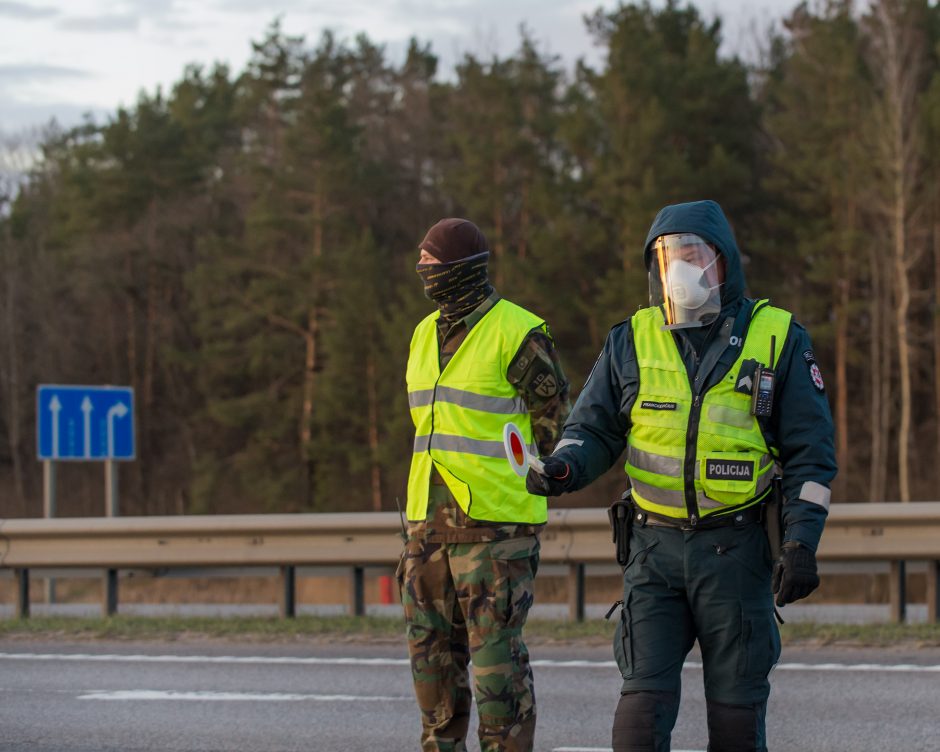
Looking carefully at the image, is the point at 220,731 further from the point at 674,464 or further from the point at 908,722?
the point at 674,464

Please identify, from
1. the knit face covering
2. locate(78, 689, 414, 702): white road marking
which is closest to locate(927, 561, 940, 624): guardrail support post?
locate(78, 689, 414, 702): white road marking

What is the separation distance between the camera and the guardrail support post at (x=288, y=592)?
1101 cm

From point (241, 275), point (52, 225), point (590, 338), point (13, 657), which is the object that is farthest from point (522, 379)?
point (52, 225)

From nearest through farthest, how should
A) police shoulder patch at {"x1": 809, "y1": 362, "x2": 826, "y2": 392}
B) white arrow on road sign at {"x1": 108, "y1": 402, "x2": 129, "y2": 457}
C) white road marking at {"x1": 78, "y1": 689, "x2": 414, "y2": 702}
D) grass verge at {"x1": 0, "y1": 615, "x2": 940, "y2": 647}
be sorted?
police shoulder patch at {"x1": 809, "y1": 362, "x2": 826, "y2": 392}, white road marking at {"x1": 78, "y1": 689, "x2": 414, "y2": 702}, grass verge at {"x1": 0, "y1": 615, "x2": 940, "y2": 647}, white arrow on road sign at {"x1": 108, "y1": 402, "x2": 129, "y2": 457}

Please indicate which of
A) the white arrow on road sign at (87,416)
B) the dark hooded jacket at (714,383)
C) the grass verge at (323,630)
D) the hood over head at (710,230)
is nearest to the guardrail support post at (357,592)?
the grass verge at (323,630)

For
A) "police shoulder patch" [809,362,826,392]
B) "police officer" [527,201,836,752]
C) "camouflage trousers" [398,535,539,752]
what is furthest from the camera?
"camouflage trousers" [398,535,539,752]

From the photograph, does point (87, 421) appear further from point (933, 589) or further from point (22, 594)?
point (933, 589)

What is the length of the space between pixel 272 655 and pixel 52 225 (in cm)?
5231

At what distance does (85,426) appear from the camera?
13.8 metres

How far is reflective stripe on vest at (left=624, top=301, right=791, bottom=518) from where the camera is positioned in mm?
4074

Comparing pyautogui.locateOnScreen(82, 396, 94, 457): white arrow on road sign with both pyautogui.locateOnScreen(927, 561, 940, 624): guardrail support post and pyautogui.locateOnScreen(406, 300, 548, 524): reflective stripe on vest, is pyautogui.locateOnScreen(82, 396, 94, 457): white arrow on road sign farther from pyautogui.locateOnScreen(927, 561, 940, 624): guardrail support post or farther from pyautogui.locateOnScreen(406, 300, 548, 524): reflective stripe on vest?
pyautogui.locateOnScreen(406, 300, 548, 524): reflective stripe on vest

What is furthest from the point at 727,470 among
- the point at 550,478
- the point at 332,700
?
the point at 332,700

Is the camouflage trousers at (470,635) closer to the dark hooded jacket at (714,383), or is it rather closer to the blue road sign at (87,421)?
the dark hooded jacket at (714,383)

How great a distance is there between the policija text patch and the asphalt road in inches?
101
